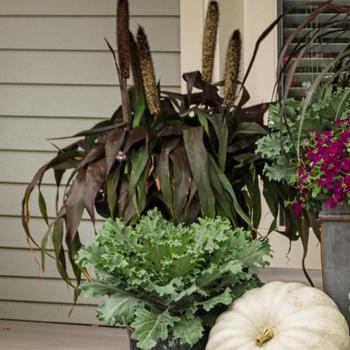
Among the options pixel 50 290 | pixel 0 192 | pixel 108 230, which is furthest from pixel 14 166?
pixel 108 230

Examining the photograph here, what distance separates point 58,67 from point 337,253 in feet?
6.66

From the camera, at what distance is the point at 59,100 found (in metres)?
4.31

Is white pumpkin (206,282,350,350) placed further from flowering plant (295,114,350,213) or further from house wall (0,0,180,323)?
house wall (0,0,180,323)

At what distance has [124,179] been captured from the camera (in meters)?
3.00

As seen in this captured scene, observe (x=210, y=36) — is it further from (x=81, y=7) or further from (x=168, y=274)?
(x=81, y=7)

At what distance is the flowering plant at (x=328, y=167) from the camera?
8.57 feet

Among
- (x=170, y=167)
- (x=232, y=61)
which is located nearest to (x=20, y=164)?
(x=170, y=167)

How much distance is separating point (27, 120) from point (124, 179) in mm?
1452

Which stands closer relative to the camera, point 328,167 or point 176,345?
point 328,167

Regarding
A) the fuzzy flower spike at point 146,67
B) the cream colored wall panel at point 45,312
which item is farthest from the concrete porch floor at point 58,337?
the fuzzy flower spike at point 146,67

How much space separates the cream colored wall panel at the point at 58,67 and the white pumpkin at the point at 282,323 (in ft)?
6.03

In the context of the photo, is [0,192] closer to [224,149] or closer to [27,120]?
[27,120]

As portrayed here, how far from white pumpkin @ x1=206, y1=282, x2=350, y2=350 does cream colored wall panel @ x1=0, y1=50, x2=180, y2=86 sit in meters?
1.84

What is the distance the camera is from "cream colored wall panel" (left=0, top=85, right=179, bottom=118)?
4277 mm
